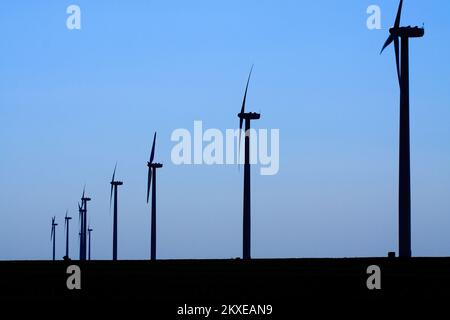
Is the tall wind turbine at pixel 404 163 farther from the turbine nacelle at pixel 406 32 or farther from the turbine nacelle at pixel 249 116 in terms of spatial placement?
the turbine nacelle at pixel 249 116

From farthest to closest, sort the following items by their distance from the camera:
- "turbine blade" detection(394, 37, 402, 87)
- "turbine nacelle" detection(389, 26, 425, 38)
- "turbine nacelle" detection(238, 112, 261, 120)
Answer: "turbine nacelle" detection(238, 112, 261, 120) → "turbine nacelle" detection(389, 26, 425, 38) → "turbine blade" detection(394, 37, 402, 87)

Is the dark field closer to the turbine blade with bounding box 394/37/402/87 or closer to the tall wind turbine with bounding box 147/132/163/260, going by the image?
the turbine blade with bounding box 394/37/402/87

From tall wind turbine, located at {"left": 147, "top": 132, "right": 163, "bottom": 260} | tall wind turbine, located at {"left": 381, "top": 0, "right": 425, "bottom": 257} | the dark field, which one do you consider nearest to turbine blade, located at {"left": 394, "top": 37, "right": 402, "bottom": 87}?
tall wind turbine, located at {"left": 381, "top": 0, "right": 425, "bottom": 257}

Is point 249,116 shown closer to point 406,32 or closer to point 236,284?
point 406,32

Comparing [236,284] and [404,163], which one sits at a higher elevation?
[404,163]

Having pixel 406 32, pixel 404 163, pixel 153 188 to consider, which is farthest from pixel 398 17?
pixel 153 188

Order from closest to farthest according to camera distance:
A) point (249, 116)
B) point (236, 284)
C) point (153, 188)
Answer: point (236, 284) → point (249, 116) → point (153, 188)

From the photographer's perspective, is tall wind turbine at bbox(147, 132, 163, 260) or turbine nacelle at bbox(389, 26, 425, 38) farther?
tall wind turbine at bbox(147, 132, 163, 260)

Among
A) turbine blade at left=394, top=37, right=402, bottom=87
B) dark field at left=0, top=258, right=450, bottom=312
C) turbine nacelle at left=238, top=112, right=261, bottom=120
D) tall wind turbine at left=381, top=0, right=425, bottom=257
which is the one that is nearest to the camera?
dark field at left=0, top=258, right=450, bottom=312

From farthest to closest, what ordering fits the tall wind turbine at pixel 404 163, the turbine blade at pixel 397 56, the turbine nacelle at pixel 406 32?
the turbine nacelle at pixel 406 32
the turbine blade at pixel 397 56
the tall wind turbine at pixel 404 163

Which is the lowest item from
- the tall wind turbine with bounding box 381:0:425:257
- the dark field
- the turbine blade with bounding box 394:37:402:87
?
the dark field

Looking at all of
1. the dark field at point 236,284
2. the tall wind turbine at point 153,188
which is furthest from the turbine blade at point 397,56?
the tall wind turbine at point 153,188
